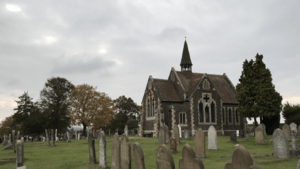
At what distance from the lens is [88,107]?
Result: 41688 mm

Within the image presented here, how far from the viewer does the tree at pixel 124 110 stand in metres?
58.4

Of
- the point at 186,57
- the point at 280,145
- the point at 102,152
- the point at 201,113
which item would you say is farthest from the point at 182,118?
the point at 102,152

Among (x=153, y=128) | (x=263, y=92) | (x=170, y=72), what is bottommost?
(x=153, y=128)

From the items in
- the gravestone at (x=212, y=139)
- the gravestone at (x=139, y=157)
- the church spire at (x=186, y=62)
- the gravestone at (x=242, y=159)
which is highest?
the church spire at (x=186, y=62)

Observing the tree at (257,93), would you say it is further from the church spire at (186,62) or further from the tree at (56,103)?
the tree at (56,103)

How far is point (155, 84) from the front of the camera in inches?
1361

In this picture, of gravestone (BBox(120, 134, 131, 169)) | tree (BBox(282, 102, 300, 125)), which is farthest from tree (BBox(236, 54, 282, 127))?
gravestone (BBox(120, 134, 131, 169))

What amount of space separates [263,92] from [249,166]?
25825 mm

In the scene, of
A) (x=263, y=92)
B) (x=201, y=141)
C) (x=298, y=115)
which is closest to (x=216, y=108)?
(x=263, y=92)

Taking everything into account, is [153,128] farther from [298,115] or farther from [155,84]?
[298,115]

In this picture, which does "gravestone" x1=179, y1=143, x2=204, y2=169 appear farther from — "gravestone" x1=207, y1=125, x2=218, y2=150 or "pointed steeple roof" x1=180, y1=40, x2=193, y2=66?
"pointed steeple roof" x1=180, y1=40, x2=193, y2=66

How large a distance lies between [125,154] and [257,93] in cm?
2465

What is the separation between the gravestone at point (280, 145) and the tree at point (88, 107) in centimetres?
3404

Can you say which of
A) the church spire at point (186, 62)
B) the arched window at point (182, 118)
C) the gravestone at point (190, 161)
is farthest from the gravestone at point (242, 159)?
the church spire at point (186, 62)
